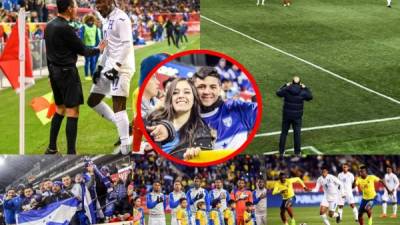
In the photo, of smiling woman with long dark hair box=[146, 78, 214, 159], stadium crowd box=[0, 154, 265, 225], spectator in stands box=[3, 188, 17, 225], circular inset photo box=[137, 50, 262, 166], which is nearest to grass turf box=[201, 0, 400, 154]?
stadium crowd box=[0, 154, 265, 225]

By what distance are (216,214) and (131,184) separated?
114 centimetres

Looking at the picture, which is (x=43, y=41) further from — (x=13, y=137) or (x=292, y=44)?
(x=292, y=44)

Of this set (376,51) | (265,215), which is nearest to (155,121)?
(265,215)

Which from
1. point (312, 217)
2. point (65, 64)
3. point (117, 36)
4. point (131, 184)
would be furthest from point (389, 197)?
point (65, 64)

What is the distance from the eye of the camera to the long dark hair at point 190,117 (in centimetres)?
1133

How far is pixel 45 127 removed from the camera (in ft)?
38.8

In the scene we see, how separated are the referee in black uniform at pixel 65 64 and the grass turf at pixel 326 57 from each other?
6.82 ft

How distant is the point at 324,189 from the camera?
11.6 metres

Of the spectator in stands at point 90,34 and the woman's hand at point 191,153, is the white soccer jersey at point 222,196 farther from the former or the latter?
the spectator in stands at point 90,34

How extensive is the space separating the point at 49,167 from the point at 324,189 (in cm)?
347

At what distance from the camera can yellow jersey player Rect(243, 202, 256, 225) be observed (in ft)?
37.7

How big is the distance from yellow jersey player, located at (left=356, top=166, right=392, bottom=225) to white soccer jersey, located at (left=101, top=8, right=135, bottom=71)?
3.25 meters

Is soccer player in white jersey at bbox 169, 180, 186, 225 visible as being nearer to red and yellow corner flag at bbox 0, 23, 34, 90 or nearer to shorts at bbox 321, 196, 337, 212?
shorts at bbox 321, 196, 337, 212

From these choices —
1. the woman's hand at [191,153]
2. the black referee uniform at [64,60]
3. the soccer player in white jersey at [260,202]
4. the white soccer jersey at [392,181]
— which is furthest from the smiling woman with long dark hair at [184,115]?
the white soccer jersey at [392,181]
